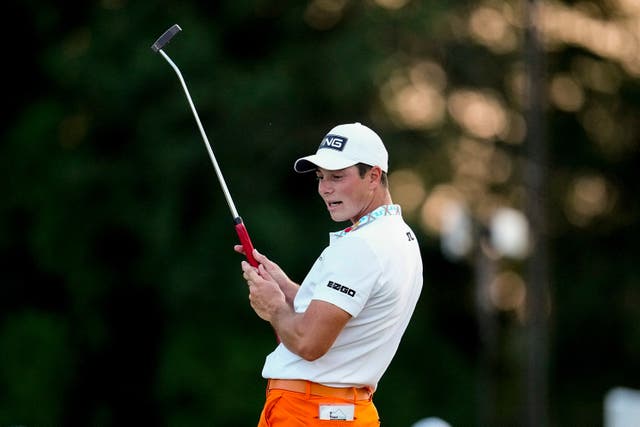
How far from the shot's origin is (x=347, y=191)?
4086 millimetres

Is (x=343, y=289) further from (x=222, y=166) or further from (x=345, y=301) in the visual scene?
(x=222, y=166)

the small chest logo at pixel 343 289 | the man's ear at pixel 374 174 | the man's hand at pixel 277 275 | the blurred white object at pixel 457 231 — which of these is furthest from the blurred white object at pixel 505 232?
the small chest logo at pixel 343 289

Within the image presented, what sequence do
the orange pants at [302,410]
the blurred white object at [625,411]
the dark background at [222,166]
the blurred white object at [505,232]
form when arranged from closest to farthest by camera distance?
the orange pants at [302,410] → the blurred white object at [625,411] → the blurred white object at [505,232] → the dark background at [222,166]

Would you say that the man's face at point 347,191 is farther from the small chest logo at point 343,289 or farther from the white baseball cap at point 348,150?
the small chest logo at point 343,289

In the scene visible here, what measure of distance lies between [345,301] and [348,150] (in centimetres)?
53

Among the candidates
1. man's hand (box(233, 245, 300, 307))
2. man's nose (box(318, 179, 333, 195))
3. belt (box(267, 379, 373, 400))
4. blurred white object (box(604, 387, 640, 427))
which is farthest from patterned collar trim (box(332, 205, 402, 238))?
blurred white object (box(604, 387, 640, 427))

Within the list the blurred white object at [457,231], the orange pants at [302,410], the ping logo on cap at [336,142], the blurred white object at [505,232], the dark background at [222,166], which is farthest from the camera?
the dark background at [222,166]

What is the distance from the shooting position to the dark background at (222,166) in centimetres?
1744

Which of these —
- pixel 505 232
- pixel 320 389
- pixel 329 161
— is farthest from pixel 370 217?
pixel 505 232

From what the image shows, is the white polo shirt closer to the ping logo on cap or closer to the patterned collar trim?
the patterned collar trim

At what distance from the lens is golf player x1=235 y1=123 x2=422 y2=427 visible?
3863 mm

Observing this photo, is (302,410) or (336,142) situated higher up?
(336,142)

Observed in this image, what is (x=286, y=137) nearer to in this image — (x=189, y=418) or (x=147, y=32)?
(x=147, y=32)

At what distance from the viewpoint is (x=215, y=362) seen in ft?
60.0
